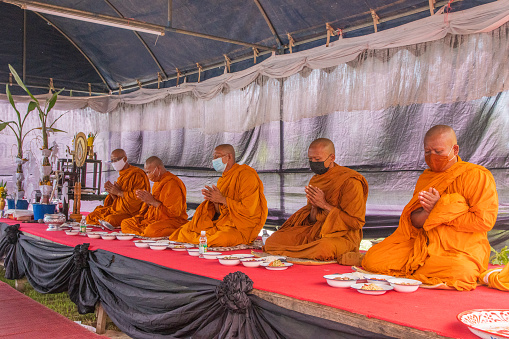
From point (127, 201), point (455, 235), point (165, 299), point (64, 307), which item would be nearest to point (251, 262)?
point (165, 299)

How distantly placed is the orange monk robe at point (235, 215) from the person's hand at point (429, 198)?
2477 millimetres

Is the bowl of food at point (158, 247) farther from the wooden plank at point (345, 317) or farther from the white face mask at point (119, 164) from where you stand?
the white face mask at point (119, 164)

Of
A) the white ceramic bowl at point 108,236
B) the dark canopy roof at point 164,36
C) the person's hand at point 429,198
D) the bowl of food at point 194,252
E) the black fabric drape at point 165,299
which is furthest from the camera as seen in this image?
the dark canopy roof at point 164,36

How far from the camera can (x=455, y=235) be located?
3445mm

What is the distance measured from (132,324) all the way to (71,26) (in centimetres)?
843

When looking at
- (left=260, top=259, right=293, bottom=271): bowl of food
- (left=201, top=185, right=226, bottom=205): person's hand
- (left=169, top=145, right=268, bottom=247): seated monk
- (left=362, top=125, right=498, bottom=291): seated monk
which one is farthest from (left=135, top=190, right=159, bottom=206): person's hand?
(left=362, top=125, right=498, bottom=291): seated monk

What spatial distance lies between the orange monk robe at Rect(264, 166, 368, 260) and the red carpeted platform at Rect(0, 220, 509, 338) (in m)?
0.27

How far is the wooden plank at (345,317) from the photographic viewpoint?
7.36 feet

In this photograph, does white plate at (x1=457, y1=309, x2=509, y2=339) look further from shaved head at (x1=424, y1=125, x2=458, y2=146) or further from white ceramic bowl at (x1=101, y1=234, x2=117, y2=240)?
white ceramic bowl at (x1=101, y1=234, x2=117, y2=240)

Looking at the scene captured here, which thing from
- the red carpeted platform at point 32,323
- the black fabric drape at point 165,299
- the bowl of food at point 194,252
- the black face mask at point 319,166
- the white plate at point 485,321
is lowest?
the red carpeted platform at point 32,323

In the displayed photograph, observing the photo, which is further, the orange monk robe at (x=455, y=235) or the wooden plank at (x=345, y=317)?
the orange monk robe at (x=455, y=235)

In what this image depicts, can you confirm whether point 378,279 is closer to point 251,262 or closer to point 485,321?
point 485,321

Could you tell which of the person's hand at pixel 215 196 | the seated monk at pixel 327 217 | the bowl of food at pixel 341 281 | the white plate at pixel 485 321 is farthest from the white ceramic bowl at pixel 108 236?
the white plate at pixel 485 321

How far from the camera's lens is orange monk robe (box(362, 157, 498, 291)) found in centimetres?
328
